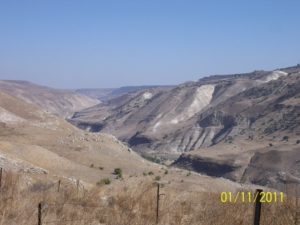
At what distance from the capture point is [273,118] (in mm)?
108625

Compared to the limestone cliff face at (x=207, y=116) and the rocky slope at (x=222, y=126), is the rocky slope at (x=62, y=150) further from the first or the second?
the limestone cliff face at (x=207, y=116)

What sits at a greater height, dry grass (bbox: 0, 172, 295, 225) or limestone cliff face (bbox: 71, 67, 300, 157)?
limestone cliff face (bbox: 71, 67, 300, 157)

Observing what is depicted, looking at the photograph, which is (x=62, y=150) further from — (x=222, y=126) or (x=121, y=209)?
(x=222, y=126)

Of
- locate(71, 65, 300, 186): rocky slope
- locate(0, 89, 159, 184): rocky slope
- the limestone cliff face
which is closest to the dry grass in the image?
locate(0, 89, 159, 184): rocky slope

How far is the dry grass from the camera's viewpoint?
7.63m

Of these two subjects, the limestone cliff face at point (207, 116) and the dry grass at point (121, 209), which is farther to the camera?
the limestone cliff face at point (207, 116)

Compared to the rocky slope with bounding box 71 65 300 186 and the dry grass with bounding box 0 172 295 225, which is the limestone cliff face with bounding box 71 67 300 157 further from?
the dry grass with bounding box 0 172 295 225

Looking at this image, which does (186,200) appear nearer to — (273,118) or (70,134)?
(70,134)

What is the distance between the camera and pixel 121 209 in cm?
892

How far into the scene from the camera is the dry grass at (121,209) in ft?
25.0

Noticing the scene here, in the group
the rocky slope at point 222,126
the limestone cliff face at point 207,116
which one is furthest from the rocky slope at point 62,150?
the limestone cliff face at point 207,116

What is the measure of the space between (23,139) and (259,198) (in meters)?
53.1

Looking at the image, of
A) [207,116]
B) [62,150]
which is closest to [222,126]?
[207,116]

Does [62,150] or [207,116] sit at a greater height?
[207,116]
